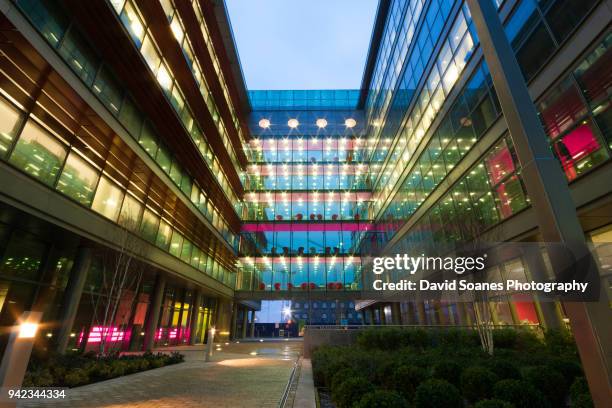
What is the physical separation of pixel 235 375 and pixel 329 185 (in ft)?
105

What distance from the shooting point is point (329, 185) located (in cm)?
4194

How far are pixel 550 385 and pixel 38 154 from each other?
17.2 metres

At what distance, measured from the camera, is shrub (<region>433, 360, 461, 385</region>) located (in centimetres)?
771

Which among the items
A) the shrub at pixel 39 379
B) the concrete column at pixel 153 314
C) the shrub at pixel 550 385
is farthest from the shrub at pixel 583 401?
the concrete column at pixel 153 314

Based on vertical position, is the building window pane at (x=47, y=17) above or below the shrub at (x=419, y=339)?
above

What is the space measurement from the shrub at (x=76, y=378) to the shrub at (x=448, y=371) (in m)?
10.7

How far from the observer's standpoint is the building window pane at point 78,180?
12.8 metres

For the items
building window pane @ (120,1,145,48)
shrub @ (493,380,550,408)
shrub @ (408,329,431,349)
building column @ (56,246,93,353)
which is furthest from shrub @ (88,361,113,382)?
building window pane @ (120,1,145,48)

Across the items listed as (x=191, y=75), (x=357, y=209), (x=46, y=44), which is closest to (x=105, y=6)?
(x=46, y=44)

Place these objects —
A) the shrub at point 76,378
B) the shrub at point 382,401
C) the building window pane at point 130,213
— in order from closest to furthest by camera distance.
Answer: the shrub at point 382,401 < the shrub at point 76,378 < the building window pane at point 130,213

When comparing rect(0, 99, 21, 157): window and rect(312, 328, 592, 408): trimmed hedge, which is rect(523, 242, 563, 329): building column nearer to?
rect(312, 328, 592, 408): trimmed hedge

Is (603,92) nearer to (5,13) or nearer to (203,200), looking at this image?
(5,13)

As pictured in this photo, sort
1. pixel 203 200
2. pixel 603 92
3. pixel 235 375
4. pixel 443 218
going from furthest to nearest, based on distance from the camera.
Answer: pixel 203 200 → pixel 443 218 → pixel 235 375 → pixel 603 92

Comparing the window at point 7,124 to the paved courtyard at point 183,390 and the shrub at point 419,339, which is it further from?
the shrub at point 419,339
